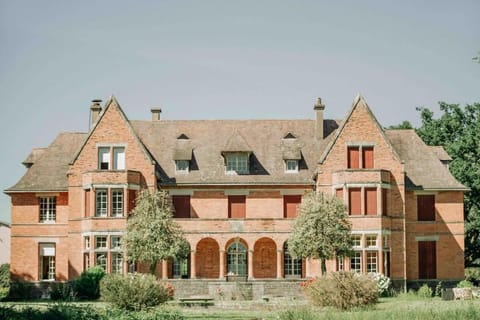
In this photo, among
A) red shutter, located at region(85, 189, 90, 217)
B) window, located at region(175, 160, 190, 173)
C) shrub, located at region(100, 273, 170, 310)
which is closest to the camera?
shrub, located at region(100, 273, 170, 310)

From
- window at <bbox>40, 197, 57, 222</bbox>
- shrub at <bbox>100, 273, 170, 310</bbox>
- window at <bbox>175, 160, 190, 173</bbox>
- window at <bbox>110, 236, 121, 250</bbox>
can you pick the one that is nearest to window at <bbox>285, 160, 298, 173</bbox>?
window at <bbox>175, 160, 190, 173</bbox>

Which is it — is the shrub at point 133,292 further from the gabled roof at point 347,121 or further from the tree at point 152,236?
the gabled roof at point 347,121

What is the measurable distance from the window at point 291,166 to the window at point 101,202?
11265mm

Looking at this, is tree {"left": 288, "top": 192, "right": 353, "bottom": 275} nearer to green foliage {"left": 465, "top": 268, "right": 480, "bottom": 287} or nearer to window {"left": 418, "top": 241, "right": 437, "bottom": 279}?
window {"left": 418, "top": 241, "right": 437, "bottom": 279}

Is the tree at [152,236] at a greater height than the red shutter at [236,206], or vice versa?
the red shutter at [236,206]

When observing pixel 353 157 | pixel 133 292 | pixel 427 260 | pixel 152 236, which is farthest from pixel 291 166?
pixel 133 292

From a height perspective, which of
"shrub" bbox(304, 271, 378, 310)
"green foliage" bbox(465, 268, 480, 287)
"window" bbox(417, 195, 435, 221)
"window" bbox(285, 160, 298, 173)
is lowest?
"green foliage" bbox(465, 268, 480, 287)

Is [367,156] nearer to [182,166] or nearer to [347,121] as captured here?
[347,121]

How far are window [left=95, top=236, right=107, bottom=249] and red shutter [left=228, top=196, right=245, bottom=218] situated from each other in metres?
7.89

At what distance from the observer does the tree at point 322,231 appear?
46438mm

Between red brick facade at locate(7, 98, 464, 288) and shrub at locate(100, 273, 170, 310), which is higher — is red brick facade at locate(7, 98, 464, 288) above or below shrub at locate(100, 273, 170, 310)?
above

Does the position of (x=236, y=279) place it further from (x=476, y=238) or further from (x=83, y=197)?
(x=476, y=238)

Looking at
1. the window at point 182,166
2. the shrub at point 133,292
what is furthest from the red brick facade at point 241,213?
the shrub at point 133,292

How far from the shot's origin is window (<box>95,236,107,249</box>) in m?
50.2
